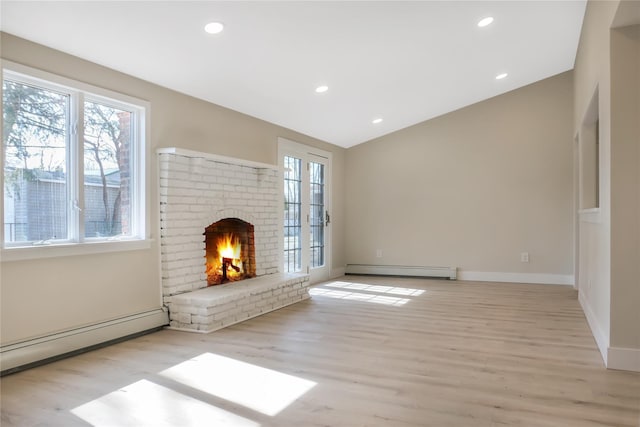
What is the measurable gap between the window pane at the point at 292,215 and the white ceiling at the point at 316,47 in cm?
57

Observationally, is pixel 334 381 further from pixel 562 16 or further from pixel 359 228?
pixel 359 228

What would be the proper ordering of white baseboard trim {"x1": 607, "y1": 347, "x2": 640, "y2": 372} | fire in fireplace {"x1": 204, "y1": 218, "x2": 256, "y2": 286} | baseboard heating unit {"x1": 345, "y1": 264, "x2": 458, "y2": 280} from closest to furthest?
white baseboard trim {"x1": 607, "y1": 347, "x2": 640, "y2": 372} < fire in fireplace {"x1": 204, "y1": 218, "x2": 256, "y2": 286} < baseboard heating unit {"x1": 345, "y1": 264, "x2": 458, "y2": 280}

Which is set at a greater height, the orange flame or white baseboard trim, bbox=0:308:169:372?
the orange flame

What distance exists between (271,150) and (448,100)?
267cm

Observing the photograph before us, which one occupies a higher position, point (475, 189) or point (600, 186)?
point (475, 189)

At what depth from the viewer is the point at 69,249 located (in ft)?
10.5

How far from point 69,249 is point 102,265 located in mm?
318

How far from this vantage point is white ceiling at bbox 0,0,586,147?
2977 mm

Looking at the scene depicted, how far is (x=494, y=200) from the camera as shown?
21.9ft

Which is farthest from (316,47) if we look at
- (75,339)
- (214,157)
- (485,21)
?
(75,339)

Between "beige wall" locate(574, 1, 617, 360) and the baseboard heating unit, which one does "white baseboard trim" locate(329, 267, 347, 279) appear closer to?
the baseboard heating unit

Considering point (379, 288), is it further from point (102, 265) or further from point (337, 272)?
point (102, 265)

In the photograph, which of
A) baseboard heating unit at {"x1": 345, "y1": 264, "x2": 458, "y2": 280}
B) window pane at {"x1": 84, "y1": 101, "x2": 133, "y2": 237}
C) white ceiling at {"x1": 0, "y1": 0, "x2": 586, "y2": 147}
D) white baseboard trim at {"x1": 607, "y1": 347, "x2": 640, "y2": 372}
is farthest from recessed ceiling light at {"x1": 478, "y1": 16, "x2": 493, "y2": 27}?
baseboard heating unit at {"x1": 345, "y1": 264, "x2": 458, "y2": 280}

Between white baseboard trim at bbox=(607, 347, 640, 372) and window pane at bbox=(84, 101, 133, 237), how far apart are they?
3.73 m
